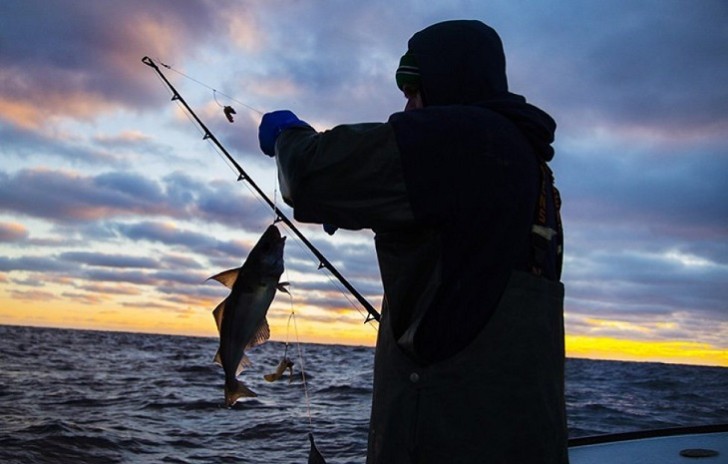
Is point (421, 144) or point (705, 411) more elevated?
point (421, 144)

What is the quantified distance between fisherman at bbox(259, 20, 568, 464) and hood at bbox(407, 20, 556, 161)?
0.22m

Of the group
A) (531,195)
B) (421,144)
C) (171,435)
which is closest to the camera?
(421,144)

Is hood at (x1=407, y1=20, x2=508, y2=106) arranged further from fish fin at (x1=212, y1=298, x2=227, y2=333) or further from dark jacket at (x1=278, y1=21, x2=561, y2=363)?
fish fin at (x1=212, y1=298, x2=227, y2=333)

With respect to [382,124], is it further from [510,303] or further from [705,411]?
[705,411]

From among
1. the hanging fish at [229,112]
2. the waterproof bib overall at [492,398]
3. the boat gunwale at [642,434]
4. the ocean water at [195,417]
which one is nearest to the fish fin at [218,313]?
the hanging fish at [229,112]

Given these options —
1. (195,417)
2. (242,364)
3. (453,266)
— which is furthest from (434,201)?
(195,417)

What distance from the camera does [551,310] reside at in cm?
254

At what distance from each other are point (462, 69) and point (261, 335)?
2.31m

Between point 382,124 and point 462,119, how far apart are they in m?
0.29

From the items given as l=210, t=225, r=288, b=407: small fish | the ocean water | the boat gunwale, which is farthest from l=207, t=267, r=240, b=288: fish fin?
the boat gunwale

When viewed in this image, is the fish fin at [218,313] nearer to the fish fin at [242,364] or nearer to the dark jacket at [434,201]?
the fish fin at [242,364]

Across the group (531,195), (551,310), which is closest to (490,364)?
(551,310)

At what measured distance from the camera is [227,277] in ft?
13.7

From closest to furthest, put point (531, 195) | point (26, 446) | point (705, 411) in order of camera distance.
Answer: point (531, 195) < point (26, 446) < point (705, 411)
